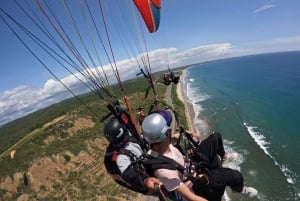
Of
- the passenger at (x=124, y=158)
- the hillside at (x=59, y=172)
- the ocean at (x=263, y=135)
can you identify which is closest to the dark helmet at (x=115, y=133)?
the passenger at (x=124, y=158)

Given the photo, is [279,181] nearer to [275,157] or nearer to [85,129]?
[275,157]

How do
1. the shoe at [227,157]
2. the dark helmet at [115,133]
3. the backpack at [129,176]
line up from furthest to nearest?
the dark helmet at [115,133]
the shoe at [227,157]
the backpack at [129,176]

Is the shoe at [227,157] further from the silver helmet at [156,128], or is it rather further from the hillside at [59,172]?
the hillside at [59,172]

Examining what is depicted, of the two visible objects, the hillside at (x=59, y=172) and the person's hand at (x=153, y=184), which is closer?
the person's hand at (x=153, y=184)

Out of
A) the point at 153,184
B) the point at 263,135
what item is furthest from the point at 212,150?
the point at 263,135

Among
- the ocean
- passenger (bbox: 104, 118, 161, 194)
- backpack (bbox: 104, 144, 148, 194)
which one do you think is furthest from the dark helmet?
the ocean

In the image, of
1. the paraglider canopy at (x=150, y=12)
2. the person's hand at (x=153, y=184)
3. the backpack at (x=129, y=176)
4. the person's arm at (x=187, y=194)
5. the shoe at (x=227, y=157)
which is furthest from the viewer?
the paraglider canopy at (x=150, y=12)

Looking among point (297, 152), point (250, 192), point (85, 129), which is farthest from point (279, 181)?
point (85, 129)
